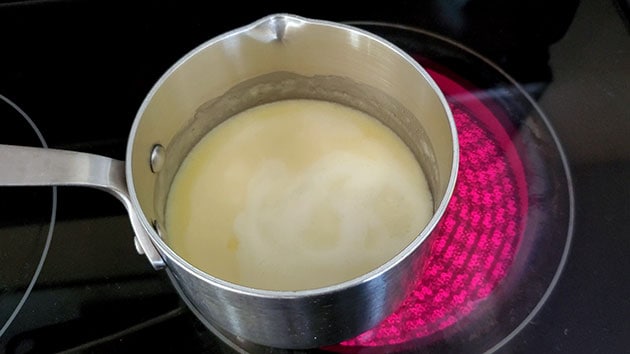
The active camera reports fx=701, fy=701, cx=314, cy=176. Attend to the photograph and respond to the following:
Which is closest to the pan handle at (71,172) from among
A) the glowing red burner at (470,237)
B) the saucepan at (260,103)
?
the saucepan at (260,103)

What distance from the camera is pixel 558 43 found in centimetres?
71

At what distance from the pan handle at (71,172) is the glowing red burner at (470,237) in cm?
19

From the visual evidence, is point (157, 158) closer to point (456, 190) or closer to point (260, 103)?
point (260, 103)

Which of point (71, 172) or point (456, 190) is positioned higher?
point (71, 172)

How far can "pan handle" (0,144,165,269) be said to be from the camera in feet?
1.72

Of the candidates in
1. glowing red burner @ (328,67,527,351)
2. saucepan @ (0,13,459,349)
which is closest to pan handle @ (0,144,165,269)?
saucepan @ (0,13,459,349)

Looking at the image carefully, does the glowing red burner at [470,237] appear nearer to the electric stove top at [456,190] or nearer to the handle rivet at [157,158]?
the electric stove top at [456,190]

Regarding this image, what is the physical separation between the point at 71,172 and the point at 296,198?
0.66ft

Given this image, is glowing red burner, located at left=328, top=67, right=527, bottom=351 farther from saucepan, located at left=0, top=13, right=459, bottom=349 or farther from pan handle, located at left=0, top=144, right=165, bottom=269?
pan handle, located at left=0, top=144, right=165, bottom=269

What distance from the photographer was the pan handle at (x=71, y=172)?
1.72 feet

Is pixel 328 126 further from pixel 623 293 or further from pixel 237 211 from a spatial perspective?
pixel 623 293

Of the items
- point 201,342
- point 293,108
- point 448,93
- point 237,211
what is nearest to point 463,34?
point 448,93

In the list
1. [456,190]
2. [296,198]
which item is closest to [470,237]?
[456,190]

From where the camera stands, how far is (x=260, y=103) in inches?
27.7
